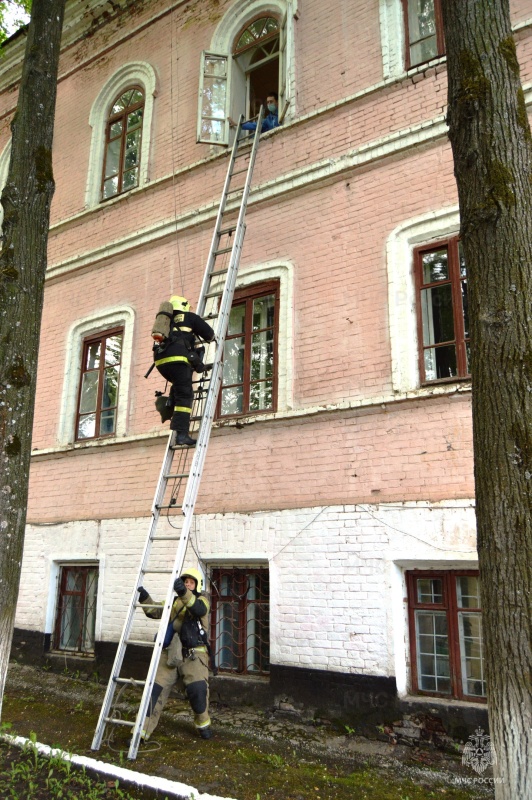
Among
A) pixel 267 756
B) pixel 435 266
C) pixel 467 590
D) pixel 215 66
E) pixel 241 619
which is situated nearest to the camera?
pixel 267 756

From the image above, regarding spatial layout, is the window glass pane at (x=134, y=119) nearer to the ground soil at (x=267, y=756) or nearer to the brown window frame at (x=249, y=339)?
the brown window frame at (x=249, y=339)

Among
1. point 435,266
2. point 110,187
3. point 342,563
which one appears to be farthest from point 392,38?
point 342,563

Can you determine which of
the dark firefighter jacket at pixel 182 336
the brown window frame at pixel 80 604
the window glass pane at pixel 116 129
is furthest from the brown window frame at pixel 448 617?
the window glass pane at pixel 116 129

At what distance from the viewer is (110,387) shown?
8750mm

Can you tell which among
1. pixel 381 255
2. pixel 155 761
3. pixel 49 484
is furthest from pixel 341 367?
pixel 49 484

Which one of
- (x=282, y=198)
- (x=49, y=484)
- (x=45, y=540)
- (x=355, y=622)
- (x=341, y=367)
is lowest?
(x=355, y=622)

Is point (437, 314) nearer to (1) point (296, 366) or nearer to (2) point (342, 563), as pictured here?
(1) point (296, 366)

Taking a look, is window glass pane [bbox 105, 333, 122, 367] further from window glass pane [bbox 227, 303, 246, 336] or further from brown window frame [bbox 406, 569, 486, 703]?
brown window frame [bbox 406, 569, 486, 703]

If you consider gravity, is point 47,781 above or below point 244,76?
below

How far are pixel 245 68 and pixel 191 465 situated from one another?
596cm

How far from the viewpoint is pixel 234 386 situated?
739 cm

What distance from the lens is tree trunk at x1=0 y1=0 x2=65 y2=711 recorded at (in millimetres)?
4285

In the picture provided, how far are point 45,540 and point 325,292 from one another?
16.2ft

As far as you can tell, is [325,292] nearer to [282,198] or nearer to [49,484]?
[282,198]
